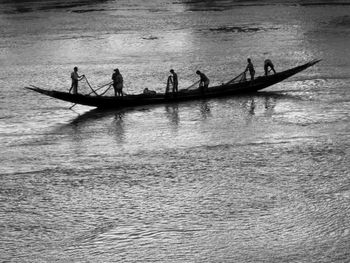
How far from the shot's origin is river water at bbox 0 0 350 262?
18.0m

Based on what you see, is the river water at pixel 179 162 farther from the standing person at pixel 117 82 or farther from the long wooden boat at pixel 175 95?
the standing person at pixel 117 82

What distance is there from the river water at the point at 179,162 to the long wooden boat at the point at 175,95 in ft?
1.00

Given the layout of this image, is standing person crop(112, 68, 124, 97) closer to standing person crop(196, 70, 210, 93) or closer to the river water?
the river water

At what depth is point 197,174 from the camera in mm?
22438

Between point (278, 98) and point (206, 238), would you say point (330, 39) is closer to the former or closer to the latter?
point (278, 98)

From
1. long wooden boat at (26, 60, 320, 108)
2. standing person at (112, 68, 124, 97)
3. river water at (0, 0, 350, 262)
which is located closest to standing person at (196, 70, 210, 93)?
long wooden boat at (26, 60, 320, 108)

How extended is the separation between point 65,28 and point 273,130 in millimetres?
29533

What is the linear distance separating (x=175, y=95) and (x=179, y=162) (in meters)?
7.22

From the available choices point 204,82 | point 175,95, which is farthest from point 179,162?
point 204,82

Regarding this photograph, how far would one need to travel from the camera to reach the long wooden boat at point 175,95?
1156 inches

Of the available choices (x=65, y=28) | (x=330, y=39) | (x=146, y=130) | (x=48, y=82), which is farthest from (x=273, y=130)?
(x=65, y=28)

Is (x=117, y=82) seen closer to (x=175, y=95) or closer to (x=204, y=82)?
(x=175, y=95)

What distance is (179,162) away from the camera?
77.5 ft

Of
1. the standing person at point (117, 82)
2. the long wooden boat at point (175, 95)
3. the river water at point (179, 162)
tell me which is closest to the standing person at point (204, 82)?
the long wooden boat at point (175, 95)
